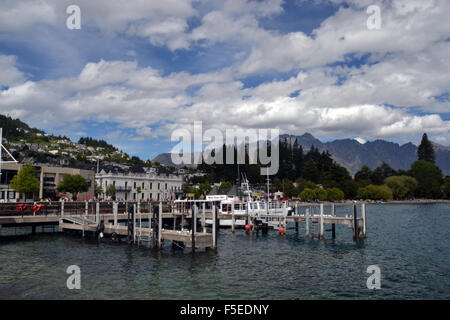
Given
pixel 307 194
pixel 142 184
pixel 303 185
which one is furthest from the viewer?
pixel 303 185

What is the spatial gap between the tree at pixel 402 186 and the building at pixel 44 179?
145200 millimetres

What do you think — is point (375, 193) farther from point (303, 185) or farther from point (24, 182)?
point (24, 182)

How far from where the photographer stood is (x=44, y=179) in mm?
91125

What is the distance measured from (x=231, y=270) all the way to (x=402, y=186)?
177m

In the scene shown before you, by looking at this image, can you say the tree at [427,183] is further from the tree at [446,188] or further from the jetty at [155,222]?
the jetty at [155,222]

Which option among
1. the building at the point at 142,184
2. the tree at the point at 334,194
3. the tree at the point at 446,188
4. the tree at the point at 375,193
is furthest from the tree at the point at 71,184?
the tree at the point at 446,188

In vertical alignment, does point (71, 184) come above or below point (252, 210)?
above

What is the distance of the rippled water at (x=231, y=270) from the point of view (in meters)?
22.8

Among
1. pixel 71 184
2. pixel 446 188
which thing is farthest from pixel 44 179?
pixel 446 188

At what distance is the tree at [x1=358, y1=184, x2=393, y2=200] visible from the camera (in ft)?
570

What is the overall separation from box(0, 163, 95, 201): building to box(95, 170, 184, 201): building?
5770mm
